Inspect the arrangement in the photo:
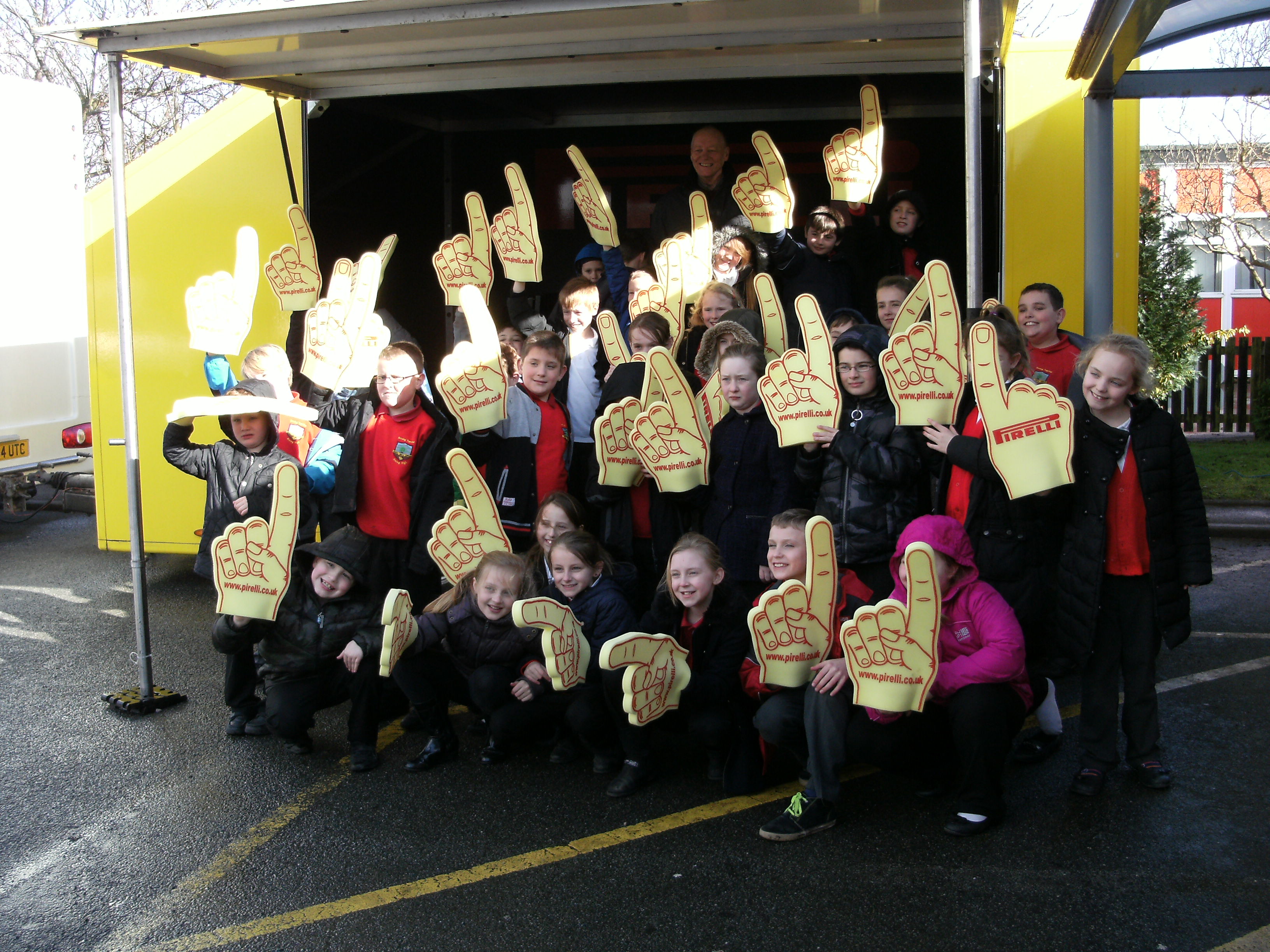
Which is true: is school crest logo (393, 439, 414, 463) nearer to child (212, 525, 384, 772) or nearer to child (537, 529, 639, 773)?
child (212, 525, 384, 772)

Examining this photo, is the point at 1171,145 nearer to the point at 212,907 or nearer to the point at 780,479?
the point at 780,479

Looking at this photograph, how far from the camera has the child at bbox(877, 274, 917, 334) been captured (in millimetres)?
4613

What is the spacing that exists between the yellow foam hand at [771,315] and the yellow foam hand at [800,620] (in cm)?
128

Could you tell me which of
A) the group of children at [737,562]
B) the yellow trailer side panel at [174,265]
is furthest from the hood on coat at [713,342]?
the yellow trailer side panel at [174,265]

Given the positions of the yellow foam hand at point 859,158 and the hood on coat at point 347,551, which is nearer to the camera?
the hood on coat at point 347,551

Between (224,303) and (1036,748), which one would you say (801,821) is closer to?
(1036,748)

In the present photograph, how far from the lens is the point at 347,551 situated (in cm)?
393

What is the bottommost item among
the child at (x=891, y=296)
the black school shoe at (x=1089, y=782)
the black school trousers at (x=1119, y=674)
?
the black school shoe at (x=1089, y=782)

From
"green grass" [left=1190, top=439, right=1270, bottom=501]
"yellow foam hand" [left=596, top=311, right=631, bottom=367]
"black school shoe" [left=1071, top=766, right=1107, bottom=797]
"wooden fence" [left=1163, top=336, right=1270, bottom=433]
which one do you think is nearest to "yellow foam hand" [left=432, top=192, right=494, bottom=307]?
"yellow foam hand" [left=596, top=311, right=631, bottom=367]

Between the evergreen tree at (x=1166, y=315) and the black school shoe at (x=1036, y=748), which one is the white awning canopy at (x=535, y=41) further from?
the evergreen tree at (x=1166, y=315)

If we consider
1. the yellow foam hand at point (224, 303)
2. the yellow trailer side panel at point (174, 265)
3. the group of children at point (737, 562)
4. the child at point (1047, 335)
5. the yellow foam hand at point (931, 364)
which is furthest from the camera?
the yellow trailer side panel at point (174, 265)

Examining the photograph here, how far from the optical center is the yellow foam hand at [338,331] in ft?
15.4

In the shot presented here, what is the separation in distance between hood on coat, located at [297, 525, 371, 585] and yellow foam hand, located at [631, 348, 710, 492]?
1.10 metres

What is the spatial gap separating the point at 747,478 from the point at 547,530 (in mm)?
780
